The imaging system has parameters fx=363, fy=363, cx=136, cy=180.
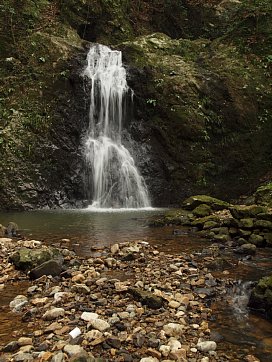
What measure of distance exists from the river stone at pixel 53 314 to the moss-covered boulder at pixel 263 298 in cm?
247

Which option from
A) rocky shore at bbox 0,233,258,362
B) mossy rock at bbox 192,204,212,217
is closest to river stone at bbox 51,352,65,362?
rocky shore at bbox 0,233,258,362

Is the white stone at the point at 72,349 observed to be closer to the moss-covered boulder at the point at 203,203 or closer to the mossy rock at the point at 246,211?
the mossy rock at the point at 246,211

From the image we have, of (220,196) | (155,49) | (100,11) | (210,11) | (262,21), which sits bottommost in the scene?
(220,196)

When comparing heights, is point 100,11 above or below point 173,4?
below

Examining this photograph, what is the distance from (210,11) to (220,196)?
1892 cm

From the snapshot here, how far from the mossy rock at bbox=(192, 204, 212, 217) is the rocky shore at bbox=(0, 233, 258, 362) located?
14.8ft

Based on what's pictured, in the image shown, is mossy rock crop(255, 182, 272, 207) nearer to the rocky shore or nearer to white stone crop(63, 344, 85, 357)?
the rocky shore

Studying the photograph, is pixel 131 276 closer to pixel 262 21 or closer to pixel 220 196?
pixel 220 196

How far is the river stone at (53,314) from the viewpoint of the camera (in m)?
4.21

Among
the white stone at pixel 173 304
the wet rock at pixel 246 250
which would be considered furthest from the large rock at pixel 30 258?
the wet rock at pixel 246 250

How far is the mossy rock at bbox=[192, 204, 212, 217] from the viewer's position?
11484 mm

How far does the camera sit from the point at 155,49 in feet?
75.8

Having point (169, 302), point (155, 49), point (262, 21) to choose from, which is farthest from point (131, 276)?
point (262, 21)

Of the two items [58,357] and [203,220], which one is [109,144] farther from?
[58,357]
